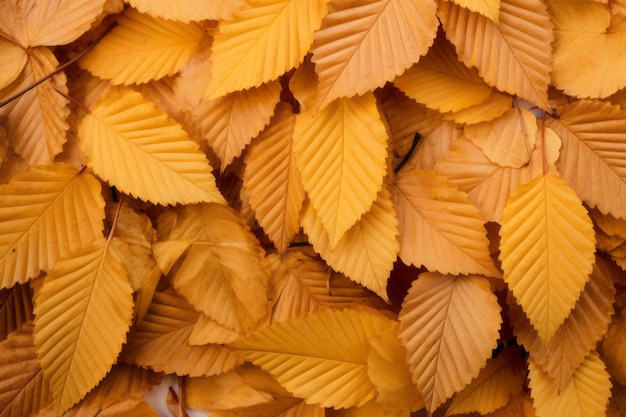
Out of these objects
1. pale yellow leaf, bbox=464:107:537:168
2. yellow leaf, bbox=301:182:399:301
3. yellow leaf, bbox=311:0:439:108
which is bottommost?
yellow leaf, bbox=301:182:399:301

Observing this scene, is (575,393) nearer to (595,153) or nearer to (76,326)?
(595,153)

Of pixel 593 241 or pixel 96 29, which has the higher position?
pixel 96 29

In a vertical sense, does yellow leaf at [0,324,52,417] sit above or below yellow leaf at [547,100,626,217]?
below

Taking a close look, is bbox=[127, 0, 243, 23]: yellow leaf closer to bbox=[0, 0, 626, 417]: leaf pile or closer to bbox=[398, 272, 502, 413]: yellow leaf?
bbox=[0, 0, 626, 417]: leaf pile

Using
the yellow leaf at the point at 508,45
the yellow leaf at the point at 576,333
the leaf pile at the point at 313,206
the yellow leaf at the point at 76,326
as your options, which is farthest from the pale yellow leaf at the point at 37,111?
the yellow leaf at the point at 576,333

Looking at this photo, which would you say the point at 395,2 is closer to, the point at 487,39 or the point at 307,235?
the point at 487,39

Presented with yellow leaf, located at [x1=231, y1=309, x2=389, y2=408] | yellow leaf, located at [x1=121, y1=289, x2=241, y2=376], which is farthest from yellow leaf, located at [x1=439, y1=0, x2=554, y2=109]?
yellow leaf, located at [x1=121, y1=289, x2=241, y2=376]

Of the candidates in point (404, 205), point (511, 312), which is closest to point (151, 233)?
point (404, 205)

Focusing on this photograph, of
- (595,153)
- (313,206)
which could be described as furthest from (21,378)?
(595,153)
